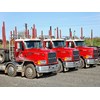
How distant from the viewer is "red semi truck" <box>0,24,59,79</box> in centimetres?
1578

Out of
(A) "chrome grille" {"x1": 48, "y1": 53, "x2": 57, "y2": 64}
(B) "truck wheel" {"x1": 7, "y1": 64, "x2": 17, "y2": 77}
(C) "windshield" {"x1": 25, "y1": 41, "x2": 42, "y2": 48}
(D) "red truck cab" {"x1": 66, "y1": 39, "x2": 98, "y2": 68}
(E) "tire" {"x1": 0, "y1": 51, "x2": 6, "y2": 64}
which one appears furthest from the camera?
(D) "red truck cab" {"x1": 66, "y1": 39, "x2": 98, "y2": 68}

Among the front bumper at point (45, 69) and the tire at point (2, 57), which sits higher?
the tire at point (2, 57)

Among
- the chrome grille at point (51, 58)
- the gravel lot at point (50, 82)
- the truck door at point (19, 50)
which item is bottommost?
the gravel lot at point (50, 82)

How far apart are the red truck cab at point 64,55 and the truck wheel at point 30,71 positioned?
11.0ft

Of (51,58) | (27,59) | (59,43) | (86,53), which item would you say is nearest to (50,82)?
(51,58)

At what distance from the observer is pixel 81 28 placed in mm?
29578

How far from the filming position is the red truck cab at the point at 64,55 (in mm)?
18828

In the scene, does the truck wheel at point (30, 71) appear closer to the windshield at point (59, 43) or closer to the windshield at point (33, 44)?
the windshield at point (33, 44)

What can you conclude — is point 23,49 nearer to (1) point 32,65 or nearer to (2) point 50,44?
(1) point 32,65

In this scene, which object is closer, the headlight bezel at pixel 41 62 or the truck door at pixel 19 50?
the headlight bezel at pixel 41 62

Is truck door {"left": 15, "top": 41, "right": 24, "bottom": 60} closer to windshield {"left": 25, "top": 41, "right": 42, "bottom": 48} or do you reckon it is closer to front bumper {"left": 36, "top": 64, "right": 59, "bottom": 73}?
windshield {"left": 25, "top": 41, "right": 42, "bottom": 48}

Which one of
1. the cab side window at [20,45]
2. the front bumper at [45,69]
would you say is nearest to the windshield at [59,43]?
the cab side window at [20,45]

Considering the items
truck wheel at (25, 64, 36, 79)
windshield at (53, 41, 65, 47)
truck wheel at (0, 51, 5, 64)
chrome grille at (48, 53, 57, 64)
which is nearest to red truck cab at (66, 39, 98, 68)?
windshield at (53, 41, 65, 47)

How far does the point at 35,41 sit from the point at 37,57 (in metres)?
1.50
